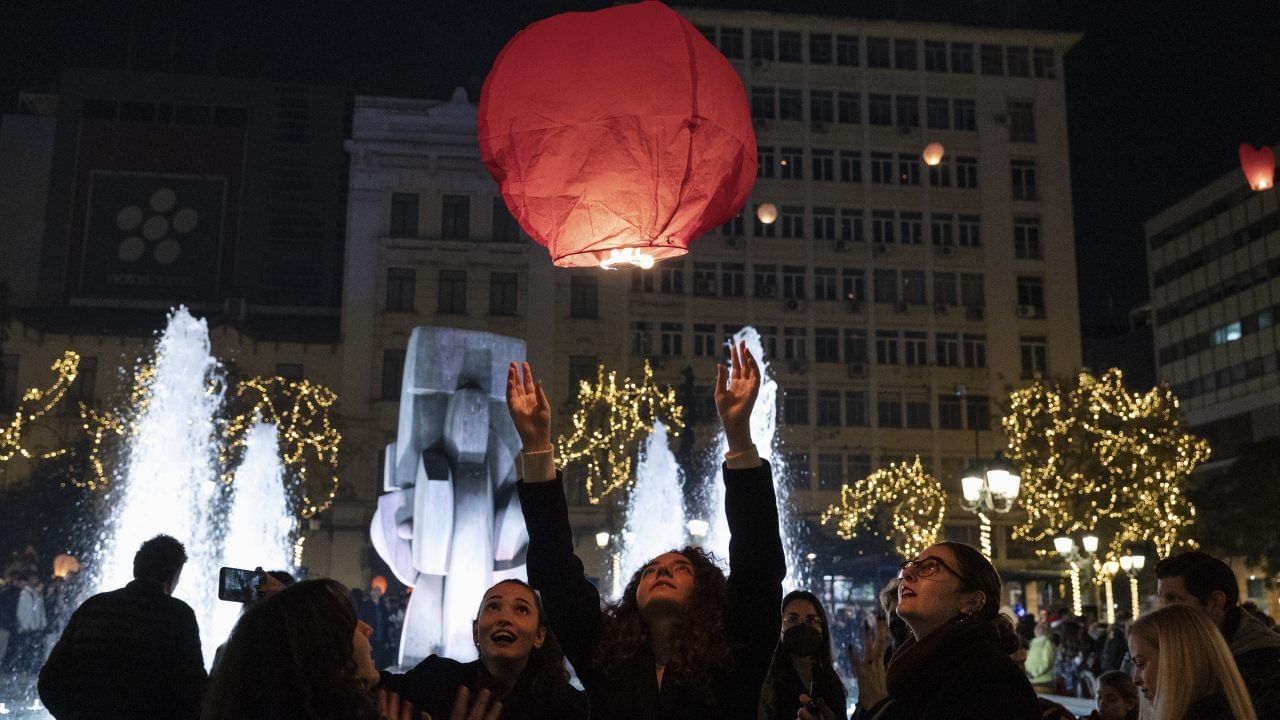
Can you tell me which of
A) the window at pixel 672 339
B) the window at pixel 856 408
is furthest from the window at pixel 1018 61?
the window at pixel 672 339

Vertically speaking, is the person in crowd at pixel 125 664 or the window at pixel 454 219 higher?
the window at pixel 454 219

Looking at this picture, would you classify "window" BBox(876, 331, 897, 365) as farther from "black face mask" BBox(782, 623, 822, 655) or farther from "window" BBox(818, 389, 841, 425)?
"black face mask" BBox(782, 623, 822, 655)

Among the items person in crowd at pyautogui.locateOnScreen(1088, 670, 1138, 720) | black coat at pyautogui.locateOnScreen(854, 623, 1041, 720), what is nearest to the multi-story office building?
person in crowd at pyautogui.locateOnScreen(1088, 670, 1138, 720)

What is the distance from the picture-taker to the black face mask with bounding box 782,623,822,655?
4.68 m

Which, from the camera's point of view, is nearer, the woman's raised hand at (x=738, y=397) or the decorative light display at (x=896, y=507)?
the woman's raised hand at (x=738, y=397)

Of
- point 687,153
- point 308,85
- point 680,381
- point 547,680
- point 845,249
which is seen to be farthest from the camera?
point 308,85

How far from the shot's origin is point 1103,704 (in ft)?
18.0

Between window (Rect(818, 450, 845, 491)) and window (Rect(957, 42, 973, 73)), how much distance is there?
15.4 m

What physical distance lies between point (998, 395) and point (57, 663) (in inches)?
1614

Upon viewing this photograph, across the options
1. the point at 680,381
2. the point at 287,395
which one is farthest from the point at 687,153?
the point at 680,381

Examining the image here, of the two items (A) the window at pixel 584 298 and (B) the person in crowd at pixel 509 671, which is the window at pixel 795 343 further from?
(B) the person in crowd at pixel 509 671

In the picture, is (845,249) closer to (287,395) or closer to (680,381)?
(680,381)

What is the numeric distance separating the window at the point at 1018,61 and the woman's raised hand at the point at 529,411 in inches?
1836

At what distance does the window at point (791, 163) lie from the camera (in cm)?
4428
